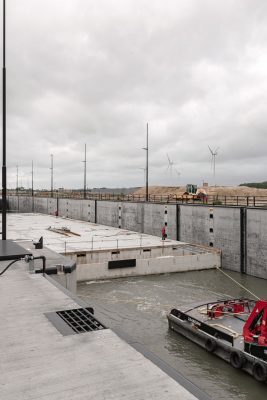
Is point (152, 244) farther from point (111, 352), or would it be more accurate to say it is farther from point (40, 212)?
point (40, 212)

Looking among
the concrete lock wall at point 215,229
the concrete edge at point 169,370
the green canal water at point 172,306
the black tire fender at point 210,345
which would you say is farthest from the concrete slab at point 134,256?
the concrete edge at point 169,370

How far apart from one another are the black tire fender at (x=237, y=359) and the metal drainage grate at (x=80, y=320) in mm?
8029

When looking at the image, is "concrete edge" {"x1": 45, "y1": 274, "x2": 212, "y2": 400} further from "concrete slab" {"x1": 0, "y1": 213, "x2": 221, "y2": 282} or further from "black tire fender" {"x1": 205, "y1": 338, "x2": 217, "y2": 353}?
"concrete slab" {"x1": 0, "y1": 213, "x2": 221, "y2": 282}

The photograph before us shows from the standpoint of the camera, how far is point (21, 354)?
7.96 metres

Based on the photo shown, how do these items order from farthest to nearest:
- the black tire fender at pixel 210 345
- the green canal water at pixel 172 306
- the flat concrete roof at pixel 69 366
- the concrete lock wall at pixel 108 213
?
Answer: the concrete lock wall at pixel 108 213
the black tire fender at pixel 210 345
the green canal water at pixel 172 306
the flat concrete roof at pixel 69 366

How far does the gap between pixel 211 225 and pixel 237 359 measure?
76.7 ft

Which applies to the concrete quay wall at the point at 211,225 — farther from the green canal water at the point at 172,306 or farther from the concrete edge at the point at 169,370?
the concrete edge at the point at 169,370

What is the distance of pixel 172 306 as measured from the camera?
2388 centimetres

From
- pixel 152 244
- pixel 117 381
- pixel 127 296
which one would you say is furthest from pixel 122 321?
pixel 152 244

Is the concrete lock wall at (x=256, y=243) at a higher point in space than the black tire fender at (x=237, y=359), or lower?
higher

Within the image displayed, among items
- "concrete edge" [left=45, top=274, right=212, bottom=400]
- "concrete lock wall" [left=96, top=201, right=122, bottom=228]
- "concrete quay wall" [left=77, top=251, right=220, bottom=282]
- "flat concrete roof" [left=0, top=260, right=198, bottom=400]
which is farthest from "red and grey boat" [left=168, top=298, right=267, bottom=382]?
"concrete lock wall" [left=96, top=201, right=122, bottom=228]

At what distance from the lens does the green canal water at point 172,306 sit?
49.0 ft

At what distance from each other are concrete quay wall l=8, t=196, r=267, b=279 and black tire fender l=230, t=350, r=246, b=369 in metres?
17.7

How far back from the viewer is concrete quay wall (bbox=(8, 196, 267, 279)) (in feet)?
108
